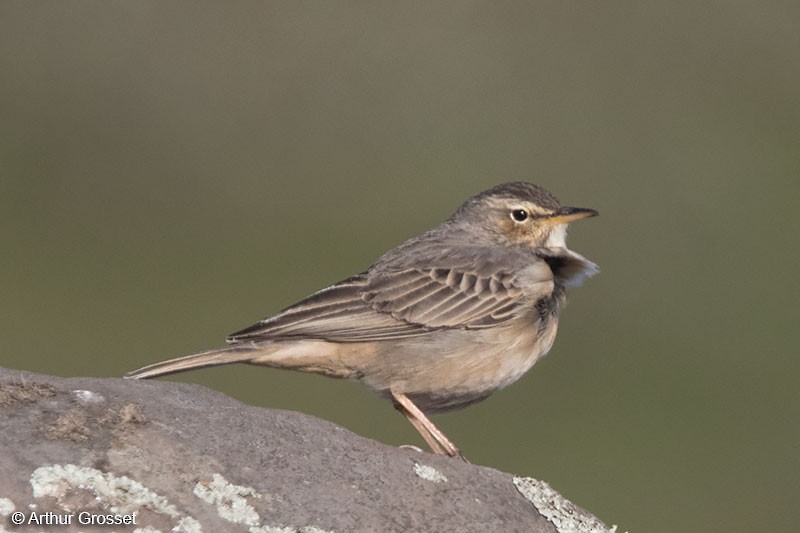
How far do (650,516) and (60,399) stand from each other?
30.4ft

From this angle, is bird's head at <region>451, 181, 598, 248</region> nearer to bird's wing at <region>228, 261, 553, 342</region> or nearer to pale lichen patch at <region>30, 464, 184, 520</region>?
bird's wing at <region>228, 261, 553, 342</region>

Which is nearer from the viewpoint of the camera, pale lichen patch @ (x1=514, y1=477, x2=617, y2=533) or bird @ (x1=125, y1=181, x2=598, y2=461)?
pale lichen patch @ (x1=514, y1=477, x2=617, y2=533)

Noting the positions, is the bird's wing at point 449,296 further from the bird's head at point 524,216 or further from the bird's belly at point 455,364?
the bird's head at point 524,216

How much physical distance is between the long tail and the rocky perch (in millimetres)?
1226

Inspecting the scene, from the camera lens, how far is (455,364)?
9570 mm

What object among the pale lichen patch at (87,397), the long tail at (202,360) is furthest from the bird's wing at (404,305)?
the pale lichen patch at (87,397)

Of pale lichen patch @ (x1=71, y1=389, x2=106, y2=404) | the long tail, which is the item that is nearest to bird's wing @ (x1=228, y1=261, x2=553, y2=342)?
the long tail

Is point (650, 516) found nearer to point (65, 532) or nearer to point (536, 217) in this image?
point (536, 217)

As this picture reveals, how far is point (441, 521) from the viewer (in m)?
7.01

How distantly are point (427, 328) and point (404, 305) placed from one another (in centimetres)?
25

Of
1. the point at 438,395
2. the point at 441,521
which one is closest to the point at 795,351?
the point at 438,395

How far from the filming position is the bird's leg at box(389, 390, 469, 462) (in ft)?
30.4

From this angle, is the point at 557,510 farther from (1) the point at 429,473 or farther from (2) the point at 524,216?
(2) the point at 524,216

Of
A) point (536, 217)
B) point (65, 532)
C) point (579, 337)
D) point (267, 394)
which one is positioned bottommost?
point (267, 394)
